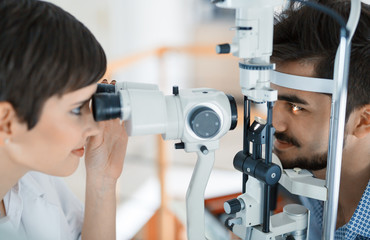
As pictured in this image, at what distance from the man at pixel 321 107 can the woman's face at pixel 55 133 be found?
0.63 metres

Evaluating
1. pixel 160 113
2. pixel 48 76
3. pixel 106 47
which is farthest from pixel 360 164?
pixel 106 47

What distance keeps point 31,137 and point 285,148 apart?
2.67 feet

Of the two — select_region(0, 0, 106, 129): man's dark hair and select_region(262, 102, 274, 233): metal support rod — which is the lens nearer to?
select_region(0, 0, 106, 129): man's dark hair

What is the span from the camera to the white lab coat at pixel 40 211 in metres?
1.19

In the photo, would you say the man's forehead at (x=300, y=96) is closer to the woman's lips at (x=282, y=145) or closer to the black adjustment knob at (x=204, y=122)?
the woman's lips at (x=282, y=145)

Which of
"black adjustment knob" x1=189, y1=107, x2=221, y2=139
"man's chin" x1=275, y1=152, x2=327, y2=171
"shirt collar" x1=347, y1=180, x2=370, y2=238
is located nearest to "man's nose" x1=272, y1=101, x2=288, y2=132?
"man's chin" x1=275, y1=152, x2=327, y2=171

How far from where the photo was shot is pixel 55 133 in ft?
3.05

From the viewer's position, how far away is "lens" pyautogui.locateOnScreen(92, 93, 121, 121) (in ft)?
2.96

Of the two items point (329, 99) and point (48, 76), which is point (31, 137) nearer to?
point (48, 76)

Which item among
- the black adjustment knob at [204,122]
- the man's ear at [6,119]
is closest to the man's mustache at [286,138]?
the black adjustment knob at [204,122]

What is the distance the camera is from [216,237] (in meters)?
1.95

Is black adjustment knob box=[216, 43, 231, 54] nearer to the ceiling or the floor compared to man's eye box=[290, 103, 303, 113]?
nearer to the ceiling

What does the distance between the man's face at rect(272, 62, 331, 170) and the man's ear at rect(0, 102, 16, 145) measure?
2.57ft

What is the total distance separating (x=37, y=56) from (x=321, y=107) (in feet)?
2.71
